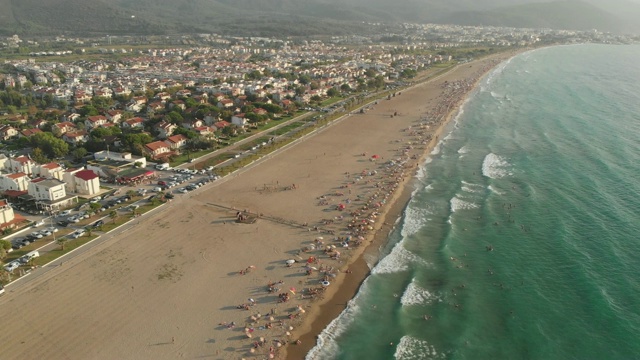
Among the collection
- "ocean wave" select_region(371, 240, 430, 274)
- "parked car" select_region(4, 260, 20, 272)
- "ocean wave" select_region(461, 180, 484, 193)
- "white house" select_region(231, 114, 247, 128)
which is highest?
"white house" select_region(231, 114, 247, 128)

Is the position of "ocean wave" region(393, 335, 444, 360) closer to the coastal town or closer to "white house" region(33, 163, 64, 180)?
the coastal town

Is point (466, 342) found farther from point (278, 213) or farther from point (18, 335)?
point (18, 335)

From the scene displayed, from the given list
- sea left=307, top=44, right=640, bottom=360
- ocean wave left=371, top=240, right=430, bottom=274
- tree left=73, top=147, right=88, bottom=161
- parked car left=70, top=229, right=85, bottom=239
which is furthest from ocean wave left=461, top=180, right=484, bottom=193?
Result: tree left=73, top=147, right=88, bottom=161

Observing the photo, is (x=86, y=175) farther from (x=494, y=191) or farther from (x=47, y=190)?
(x=494, y=191)

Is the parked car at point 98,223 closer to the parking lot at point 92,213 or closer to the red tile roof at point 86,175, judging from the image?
the parking lot at point 92,213

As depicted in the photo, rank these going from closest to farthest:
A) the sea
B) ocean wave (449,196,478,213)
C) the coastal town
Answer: the sea
the coastal town
ocean wave (449,196,478,213)

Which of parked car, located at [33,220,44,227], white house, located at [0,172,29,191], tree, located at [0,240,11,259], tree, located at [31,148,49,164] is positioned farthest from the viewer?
tree, located at [31,148,49,164]

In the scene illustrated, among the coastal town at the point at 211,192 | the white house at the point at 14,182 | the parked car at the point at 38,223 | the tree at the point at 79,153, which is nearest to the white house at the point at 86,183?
the coastal town at the point at 211,192

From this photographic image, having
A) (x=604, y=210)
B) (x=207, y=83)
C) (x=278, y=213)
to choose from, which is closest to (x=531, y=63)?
(x=207, y=83)
